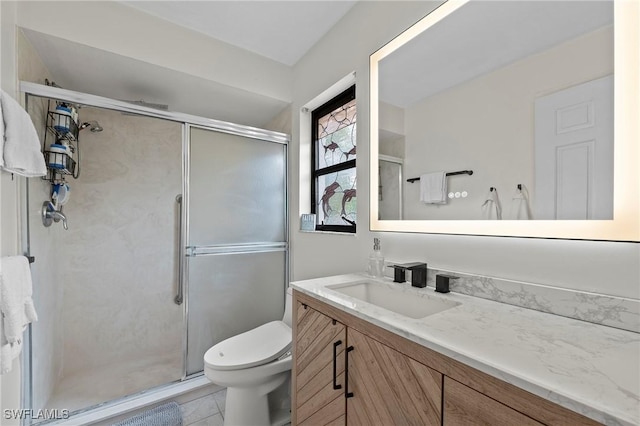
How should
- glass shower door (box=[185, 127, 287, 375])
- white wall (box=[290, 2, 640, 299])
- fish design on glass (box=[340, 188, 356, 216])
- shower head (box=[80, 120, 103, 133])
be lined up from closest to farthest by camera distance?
1. white wall (box=[290, 2, 640, 299])
2. fish design on glass (box=[340, 188, 356, 216])
3. glass shower door (box=[185, 127, 287, 375])
4. shower head (box=[80, 120, 103, 133])

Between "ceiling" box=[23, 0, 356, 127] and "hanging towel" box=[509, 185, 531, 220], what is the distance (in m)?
1.55

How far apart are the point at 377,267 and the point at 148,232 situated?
2.18 m

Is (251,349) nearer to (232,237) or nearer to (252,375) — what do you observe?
(252,375)

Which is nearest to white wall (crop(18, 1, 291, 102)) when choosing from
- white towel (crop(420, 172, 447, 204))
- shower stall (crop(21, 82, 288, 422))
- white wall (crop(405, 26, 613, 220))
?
shower stall (crop(21, 82, 288, 422))

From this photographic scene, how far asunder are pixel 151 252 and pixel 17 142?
1487mm

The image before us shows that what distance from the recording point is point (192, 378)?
191 cm

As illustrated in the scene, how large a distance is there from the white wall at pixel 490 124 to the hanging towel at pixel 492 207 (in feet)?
0.06

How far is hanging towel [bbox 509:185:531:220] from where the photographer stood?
0.97m

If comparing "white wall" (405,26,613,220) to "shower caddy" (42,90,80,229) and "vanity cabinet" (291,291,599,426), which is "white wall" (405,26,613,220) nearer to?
"vanity cabinet" (291,291,599,426)

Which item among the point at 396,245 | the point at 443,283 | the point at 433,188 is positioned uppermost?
the point at 433,188

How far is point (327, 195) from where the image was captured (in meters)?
2.13

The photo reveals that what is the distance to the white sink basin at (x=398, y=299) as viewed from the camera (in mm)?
1089

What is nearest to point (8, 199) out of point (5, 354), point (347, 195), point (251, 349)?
point (5, 354)

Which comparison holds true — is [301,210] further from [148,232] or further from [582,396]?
[582,396]
